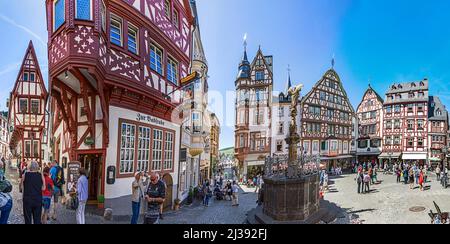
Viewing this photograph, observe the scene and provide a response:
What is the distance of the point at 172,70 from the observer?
72.9 inches

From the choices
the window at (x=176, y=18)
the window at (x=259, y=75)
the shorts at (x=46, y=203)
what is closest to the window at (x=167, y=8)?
the window at (x=176, y=18)

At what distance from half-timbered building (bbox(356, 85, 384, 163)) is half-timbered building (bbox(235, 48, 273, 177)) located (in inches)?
30.5

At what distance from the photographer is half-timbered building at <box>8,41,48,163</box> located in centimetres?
146

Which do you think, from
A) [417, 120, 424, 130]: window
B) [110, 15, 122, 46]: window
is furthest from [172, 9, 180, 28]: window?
[417, 120, 424, 130]: window

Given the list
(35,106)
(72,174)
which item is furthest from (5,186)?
(35,106)

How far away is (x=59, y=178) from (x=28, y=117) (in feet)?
1.41

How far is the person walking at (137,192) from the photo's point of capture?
1.61 m

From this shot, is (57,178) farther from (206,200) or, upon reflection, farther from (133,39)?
(206,200)

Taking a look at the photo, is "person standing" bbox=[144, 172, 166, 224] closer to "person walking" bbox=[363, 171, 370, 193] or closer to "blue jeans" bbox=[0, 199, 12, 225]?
"blue jeans" bbox=[0, 199, 12, 225]

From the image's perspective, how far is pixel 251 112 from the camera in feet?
6.08

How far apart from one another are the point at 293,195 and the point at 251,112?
4.38 feet
